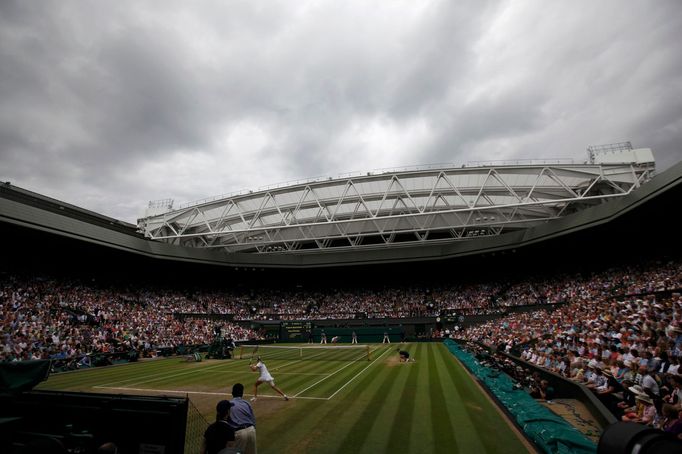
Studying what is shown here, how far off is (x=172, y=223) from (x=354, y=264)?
25.1m

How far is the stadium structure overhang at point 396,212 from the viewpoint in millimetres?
31641

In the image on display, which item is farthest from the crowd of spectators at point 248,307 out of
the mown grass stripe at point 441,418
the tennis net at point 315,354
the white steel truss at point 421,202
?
the mown grass stripe at point 441,418

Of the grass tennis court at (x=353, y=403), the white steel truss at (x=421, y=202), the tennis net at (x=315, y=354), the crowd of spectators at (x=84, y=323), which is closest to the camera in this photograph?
the grass tennis court at (x=353, y=403)

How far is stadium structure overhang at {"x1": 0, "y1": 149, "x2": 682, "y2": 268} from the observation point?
31.6m

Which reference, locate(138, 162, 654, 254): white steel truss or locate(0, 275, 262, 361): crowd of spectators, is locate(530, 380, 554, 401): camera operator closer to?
locate(138, 162, 654, 254): white steel truss

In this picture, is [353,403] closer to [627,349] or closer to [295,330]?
[627,349]

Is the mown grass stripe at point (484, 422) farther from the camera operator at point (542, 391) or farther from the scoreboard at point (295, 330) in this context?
the scoreboard at point (295, 330)

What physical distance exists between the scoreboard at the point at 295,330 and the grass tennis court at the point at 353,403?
2518 cm

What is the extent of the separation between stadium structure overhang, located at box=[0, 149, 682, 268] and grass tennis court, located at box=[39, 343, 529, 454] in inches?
657

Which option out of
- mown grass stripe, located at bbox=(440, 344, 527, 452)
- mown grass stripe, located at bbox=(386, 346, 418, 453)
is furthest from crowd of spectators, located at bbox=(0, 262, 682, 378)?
mown grass stripe, located at bbox=(386, 346, 418, 453)

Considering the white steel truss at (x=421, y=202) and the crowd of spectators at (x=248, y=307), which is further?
the white steel truss at (x=421, y=202)

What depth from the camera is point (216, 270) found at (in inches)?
2117

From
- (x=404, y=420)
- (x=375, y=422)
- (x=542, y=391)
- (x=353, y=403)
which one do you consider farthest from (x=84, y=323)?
(x=542, y=391)

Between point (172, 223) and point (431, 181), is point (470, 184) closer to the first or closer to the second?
point (431, 181)
